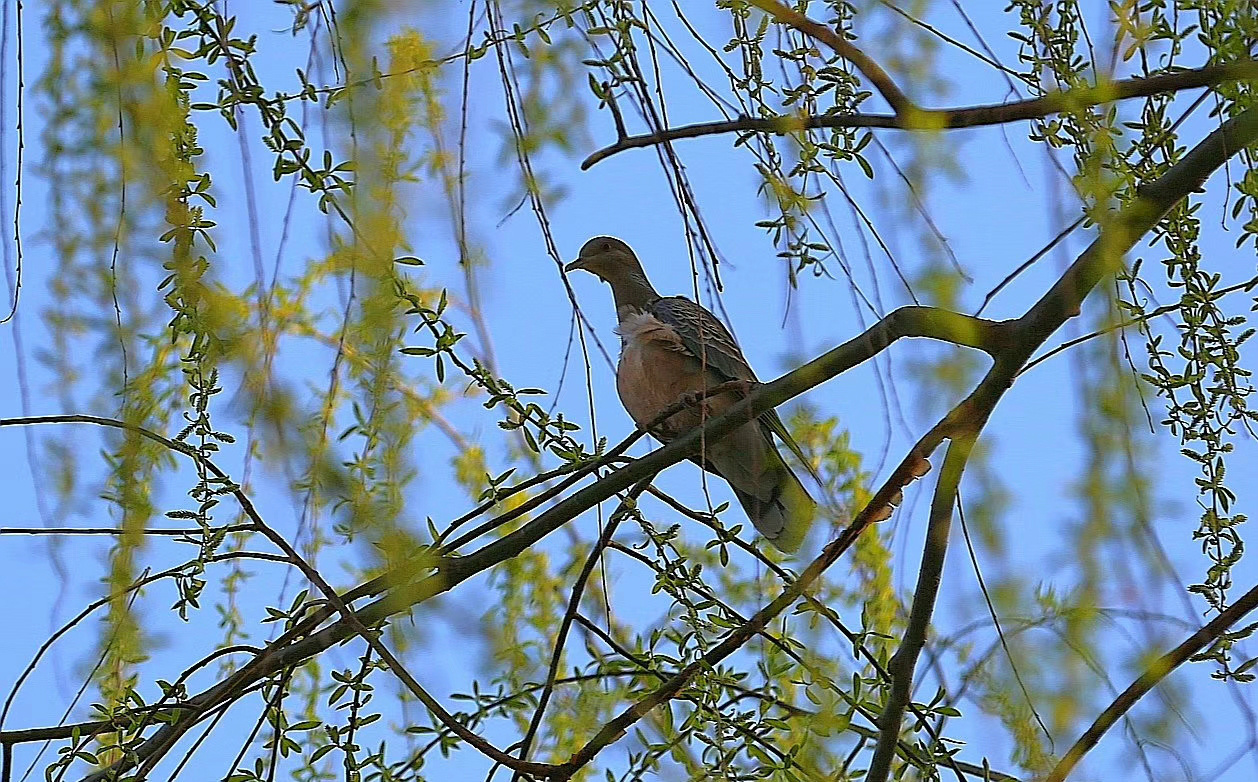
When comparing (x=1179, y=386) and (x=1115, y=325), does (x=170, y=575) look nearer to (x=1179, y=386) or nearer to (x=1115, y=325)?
(x=1115, y=325)

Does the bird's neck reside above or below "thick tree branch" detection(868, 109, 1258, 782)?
above

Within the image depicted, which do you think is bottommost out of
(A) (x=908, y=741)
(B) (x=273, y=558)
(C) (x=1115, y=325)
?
(C) (x=1115, y=325)

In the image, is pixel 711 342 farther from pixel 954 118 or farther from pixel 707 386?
pixel 954 118

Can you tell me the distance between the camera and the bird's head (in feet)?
11.4

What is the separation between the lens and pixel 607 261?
3496mm

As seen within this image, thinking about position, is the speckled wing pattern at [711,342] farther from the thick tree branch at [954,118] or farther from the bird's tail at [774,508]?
the thick tree branch at [954,118]

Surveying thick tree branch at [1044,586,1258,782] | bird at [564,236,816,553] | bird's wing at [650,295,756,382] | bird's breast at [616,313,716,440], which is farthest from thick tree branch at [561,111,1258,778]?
bird's breast at [616,313,716,440]

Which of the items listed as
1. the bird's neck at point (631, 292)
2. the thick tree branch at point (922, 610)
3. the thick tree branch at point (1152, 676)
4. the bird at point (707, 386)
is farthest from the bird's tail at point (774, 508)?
the thick tree branch at point (1152, 676)

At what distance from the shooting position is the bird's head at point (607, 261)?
3.49 meters

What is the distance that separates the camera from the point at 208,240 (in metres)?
1.11

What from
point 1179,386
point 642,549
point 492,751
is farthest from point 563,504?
point 1179,386

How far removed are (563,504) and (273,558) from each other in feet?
1.12

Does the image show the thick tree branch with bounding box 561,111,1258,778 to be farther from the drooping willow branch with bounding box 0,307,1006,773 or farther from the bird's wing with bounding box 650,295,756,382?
the bird's wing with bounding box 650,295,756,382

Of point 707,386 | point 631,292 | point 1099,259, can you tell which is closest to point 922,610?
point 1099,259
